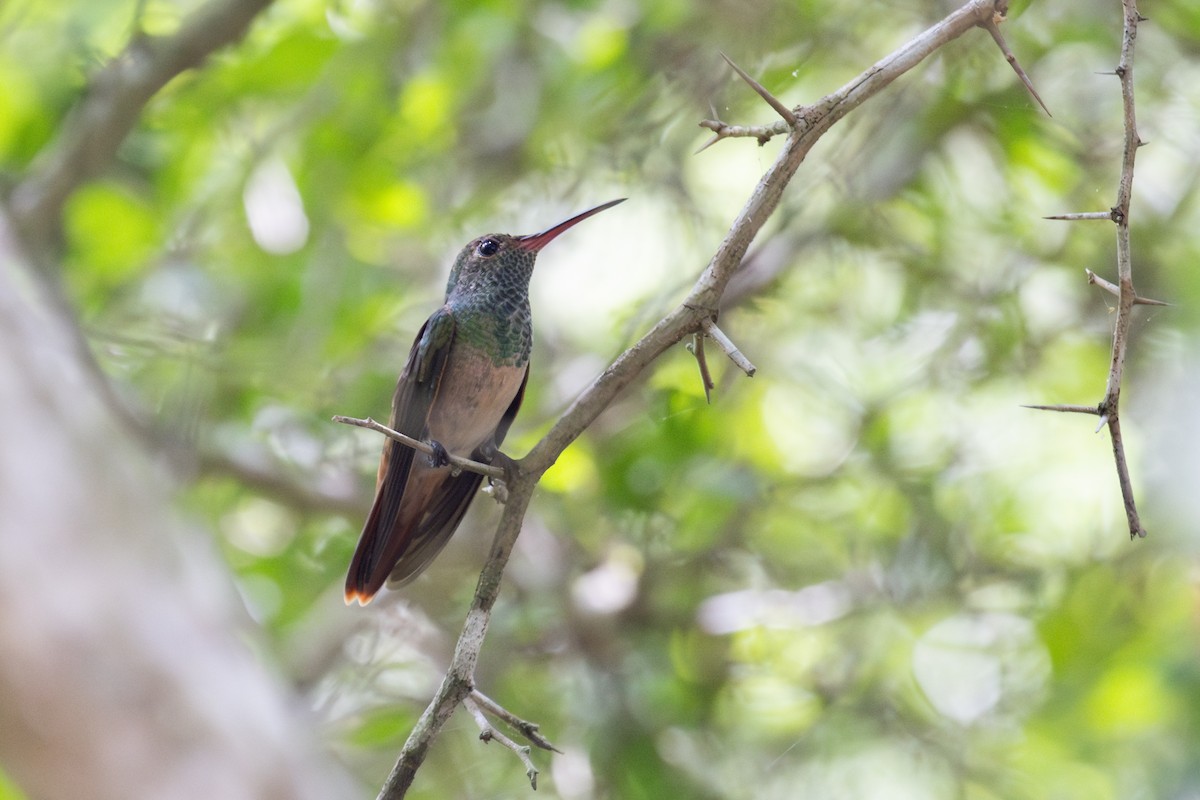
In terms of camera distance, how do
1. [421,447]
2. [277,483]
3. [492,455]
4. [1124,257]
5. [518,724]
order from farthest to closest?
[277,483] → [492,455] → [421,447] → [518,724] → [1124,257]

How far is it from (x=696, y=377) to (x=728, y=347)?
244 cm

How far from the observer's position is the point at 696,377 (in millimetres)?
3982

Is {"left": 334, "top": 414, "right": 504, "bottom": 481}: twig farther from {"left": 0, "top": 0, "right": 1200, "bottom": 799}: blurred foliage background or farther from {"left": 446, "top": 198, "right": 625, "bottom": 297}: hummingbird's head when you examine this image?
{"left": 0, "top": 0, "right": 1200, "bottom": 799}: blurred foliage background

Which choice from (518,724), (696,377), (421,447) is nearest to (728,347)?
(421,447)

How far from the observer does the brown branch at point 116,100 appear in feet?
13.0

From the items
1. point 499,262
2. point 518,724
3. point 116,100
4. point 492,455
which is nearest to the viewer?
point 518,724

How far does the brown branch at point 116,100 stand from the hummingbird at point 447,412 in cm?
165

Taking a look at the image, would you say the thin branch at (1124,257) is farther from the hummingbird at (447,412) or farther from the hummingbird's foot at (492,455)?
the hummingbird's foot at (492,455)

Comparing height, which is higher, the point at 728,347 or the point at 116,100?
the point at 116,100

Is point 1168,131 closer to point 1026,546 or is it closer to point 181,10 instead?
point 1026,546

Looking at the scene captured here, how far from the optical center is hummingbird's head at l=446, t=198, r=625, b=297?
121 inches

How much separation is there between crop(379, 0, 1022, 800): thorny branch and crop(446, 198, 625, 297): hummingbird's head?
1300 millimetres

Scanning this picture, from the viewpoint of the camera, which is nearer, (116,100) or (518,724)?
(518,724)

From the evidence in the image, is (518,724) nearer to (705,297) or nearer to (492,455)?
(705,297)
